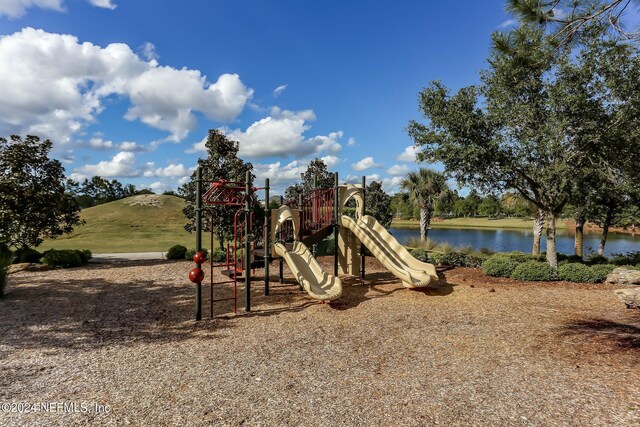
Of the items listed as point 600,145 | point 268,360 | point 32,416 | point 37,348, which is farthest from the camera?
point 600,145

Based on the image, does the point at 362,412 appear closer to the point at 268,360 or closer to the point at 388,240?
the point at 268,360

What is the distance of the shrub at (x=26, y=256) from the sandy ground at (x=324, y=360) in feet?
20.2

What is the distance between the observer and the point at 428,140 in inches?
473

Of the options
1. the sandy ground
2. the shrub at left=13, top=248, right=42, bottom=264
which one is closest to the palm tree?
the sandy ground

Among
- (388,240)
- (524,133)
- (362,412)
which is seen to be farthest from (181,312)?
(524,133)

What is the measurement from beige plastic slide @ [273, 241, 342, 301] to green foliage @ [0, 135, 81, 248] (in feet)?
34.2

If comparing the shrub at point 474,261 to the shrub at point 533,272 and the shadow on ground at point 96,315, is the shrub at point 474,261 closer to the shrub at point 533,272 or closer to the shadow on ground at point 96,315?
the shrub at point 533,272

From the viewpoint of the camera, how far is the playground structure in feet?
26.1

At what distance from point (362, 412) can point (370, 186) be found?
2341cm

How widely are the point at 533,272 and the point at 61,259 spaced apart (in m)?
16.1

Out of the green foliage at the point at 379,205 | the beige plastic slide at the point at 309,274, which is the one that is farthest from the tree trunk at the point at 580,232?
the beige plastic slide at the point at 309,274

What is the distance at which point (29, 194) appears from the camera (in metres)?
13.3

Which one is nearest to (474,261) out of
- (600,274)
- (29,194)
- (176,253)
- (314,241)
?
(600,274)

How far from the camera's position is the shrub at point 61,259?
1281 centimetres
